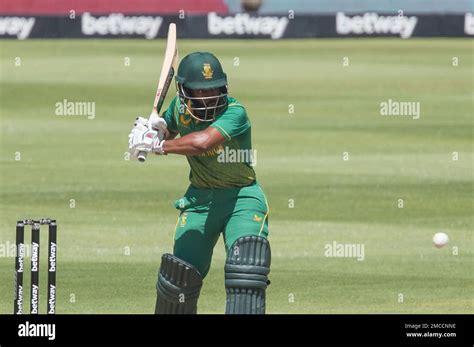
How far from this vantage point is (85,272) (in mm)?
14773

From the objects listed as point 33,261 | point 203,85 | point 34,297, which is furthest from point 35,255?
point 203,85

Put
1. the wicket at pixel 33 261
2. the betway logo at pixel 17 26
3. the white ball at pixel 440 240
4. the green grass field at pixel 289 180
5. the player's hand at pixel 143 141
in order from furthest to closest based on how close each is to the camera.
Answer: the betway logo at pixel 17 26
the white ball at pixel 440 240
the green grass field at pixel 289 180
the player's hand at pixel 143 141
the wicket at pixel 33 261

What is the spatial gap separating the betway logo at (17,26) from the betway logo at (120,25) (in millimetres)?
1857

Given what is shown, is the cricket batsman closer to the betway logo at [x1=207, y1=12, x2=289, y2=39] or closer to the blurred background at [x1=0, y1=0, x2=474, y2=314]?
the blurred background at [x1=0, y1=0, x2=474, y2=314]

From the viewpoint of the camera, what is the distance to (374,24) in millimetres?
49719

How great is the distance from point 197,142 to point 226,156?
0.38 m

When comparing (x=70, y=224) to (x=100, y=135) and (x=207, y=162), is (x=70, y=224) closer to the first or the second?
(x=207, y=162)

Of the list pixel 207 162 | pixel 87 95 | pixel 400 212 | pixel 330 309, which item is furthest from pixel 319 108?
pixel 207 162

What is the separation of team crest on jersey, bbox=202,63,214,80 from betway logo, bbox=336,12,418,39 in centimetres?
3911

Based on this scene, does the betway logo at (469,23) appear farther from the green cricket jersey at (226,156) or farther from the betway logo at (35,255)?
the betway logo at (35,255)

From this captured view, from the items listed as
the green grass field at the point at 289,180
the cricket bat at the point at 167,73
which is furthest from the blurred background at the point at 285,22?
the cricket bat at the point at 167,73

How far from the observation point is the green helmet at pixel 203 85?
10.6 meters

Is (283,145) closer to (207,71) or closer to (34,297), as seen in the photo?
(207,71)
